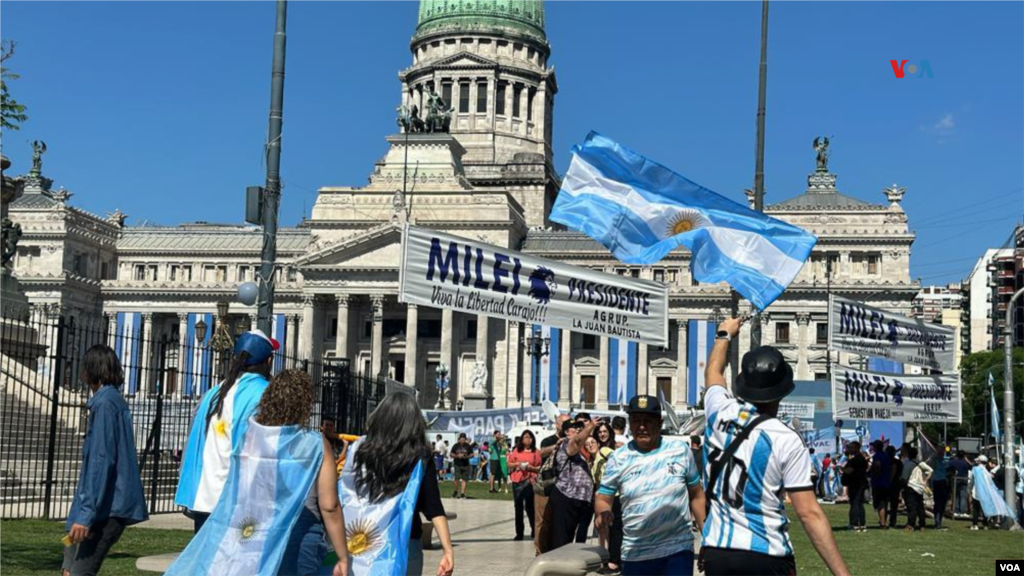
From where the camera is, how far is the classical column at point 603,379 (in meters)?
86.2

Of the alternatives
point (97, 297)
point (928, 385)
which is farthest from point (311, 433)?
point (97, 297)

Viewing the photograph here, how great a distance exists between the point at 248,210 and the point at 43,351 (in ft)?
34.7

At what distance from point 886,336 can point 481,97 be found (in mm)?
88163

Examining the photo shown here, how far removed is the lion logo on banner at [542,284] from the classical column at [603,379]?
232 ft

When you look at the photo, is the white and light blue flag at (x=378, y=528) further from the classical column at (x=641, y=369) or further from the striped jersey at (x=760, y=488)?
the classical column at (x=641, y=369)

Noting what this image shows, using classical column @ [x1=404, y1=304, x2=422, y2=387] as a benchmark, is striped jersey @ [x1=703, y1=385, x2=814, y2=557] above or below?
below

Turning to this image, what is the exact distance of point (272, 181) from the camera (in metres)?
16.9

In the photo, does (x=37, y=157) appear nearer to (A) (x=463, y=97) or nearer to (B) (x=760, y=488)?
(A) (x=463, y=97)

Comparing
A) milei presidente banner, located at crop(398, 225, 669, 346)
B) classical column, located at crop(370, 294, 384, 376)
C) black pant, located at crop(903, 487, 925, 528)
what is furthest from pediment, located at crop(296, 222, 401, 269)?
milei presidente banner, located at crop(398, 225, 669, 346)

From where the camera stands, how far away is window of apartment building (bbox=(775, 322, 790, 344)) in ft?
291

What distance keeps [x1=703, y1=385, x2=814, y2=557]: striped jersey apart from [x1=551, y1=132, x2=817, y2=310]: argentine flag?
18.8ft

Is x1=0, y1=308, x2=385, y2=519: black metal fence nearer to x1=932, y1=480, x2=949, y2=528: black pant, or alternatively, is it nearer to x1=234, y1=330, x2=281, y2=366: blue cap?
x1=234, y1=330, x2=281, y2=366: blue cap

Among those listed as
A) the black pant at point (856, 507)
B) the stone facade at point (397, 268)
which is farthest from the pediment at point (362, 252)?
the black pant at point (856, 507)

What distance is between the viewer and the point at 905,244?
87750 millimetres
